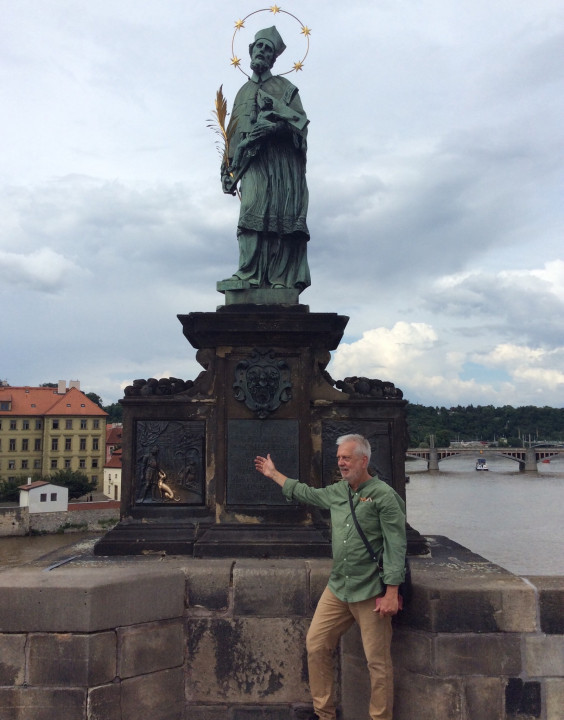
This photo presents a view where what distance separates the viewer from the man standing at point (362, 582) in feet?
10.8

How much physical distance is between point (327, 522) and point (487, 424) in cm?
13351

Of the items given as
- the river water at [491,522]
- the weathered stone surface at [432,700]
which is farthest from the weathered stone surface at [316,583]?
the river water at [491,522]

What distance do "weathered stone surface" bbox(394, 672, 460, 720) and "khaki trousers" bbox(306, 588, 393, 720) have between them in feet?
1.05

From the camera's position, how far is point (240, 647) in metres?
4.07

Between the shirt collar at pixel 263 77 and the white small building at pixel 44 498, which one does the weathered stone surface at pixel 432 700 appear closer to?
the shirt collar at pixel 263 77

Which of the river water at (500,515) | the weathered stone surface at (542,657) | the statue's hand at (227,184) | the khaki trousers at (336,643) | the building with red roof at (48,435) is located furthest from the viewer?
the building with red roof at (48,435)

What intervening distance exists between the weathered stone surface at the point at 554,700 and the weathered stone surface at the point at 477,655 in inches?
8.5

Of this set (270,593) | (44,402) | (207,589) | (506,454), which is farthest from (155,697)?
A: (506,454)

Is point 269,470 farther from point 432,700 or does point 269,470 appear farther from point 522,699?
point 522,699

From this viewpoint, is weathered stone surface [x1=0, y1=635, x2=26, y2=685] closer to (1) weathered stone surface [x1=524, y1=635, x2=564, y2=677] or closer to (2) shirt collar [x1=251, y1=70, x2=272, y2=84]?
(1) weathered stone surface [x1=524, y1=635, x2=564, y2=677]

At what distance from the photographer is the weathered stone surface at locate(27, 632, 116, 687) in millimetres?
3598

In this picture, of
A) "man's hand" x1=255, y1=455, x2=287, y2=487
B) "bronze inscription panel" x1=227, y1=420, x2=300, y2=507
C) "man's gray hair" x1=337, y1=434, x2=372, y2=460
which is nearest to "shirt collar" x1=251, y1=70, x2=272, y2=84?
"bronze inscription panel" x1=227, y1=420, x2=300, y2=507

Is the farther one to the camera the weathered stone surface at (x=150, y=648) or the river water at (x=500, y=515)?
the river water at (x=500, y=515)

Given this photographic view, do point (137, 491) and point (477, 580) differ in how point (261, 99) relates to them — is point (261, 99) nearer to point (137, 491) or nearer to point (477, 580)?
point (137, 491)
